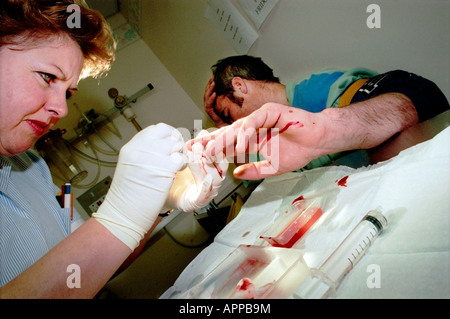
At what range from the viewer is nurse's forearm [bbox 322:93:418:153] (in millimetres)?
927

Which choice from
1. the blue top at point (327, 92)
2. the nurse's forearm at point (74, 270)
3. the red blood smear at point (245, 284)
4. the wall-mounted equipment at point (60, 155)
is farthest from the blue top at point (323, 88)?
the wall-mounted equipment at point (60, 155)

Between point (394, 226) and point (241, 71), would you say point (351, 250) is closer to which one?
point (394, 226)

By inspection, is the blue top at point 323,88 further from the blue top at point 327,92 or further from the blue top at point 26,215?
the blue top at point 26,215

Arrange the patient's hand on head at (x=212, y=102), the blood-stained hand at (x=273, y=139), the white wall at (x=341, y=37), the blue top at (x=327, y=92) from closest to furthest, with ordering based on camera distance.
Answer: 1. the blood-stained hand at (x=273, y=139)
2. the white wall at (x=341, y=37)
3. the blue top at (x=327, y=92)
4. the patient's hand on head at (x=212, y=102)

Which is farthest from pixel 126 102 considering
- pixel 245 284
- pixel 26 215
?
pixel 245 284

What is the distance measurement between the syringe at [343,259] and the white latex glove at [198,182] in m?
0.47

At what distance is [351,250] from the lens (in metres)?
0.55

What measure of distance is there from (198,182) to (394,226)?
1.96ft

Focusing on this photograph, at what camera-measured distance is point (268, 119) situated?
0.85 metres

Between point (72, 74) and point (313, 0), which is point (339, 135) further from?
point (72, 74)

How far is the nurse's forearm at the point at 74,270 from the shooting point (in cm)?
57

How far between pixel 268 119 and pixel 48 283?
0.76 metres
